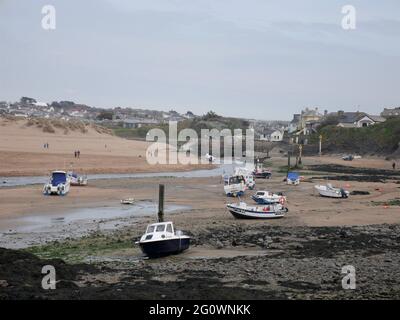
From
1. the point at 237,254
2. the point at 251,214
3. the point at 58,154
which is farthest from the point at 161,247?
the point at 58,154

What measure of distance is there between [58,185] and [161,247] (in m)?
22.1

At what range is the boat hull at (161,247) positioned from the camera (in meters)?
21.6

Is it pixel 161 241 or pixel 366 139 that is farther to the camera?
pixel 366 139

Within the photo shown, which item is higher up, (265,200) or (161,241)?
(161,241)

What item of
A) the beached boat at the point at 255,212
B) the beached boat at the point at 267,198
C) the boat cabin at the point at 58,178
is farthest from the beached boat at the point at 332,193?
the boat cabin at the point at 58,178

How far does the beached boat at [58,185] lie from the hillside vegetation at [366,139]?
58.8 metres

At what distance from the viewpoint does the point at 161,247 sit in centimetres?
2178

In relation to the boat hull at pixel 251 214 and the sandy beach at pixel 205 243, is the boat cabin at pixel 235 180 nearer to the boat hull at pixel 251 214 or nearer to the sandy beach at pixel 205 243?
the sandy beach at pixel 205 243

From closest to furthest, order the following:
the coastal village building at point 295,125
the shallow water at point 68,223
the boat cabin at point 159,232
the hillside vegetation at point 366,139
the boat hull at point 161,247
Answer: the boat hull at point 161,247
the boat cabin at point 159,232
the shallow water at point 68,223
the hillside vegetation at point 366,139
the coastal village building at point 295,125

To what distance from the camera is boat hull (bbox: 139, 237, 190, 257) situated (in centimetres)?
2159

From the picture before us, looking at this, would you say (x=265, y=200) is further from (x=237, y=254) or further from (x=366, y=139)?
(x=366, y=139)

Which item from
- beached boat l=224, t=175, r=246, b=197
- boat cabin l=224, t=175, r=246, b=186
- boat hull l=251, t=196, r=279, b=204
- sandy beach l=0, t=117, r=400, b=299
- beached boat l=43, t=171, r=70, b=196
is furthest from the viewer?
boat cabin l=224, t=175, r=246, b=186

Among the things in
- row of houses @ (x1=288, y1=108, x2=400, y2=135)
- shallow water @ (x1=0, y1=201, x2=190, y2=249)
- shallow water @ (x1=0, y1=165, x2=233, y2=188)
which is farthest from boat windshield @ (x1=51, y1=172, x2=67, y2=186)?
row of houses @ (x1=288, y1=108, x2=400, y2=135)

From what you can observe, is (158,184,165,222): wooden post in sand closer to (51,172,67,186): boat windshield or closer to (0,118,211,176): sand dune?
(51,172,67,186): boat windshield
